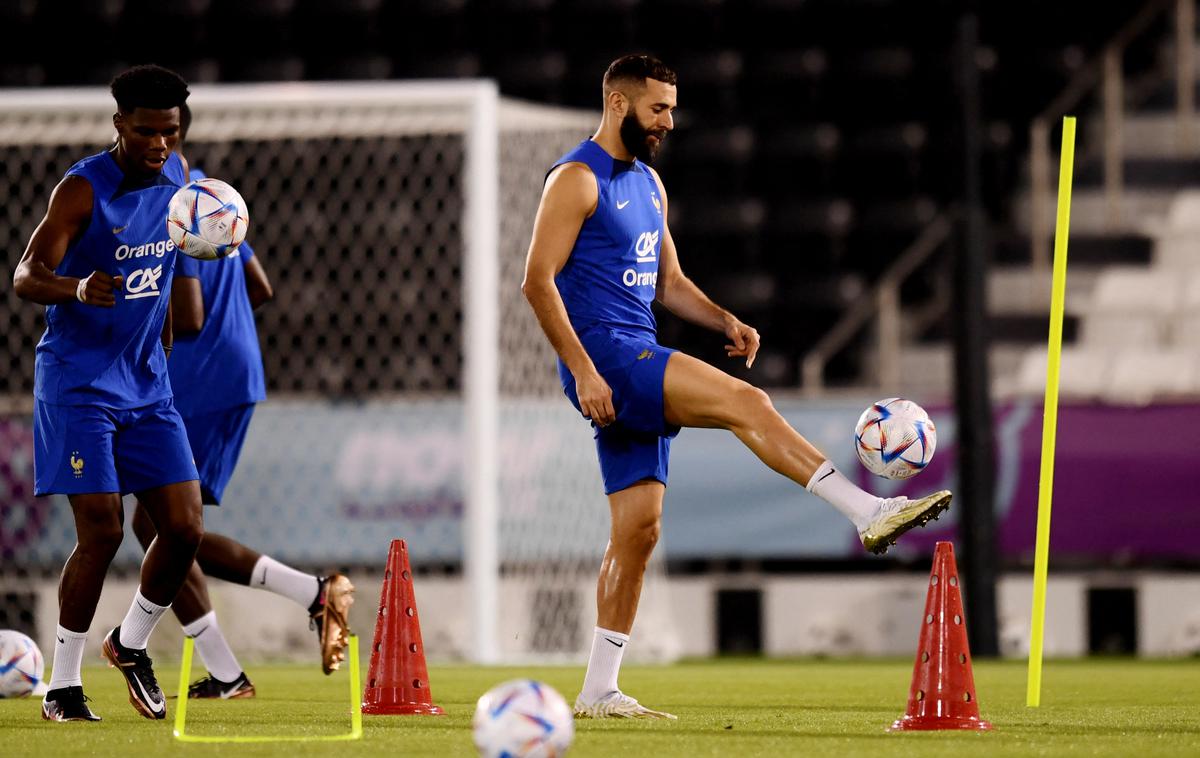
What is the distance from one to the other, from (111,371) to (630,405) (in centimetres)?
145

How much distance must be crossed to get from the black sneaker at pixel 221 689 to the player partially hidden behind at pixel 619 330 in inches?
60.1

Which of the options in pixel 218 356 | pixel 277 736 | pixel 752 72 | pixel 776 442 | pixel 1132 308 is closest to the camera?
pixel 277 736

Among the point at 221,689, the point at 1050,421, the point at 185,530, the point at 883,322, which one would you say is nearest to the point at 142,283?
the point at 185,530

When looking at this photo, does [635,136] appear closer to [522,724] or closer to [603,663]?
[603,663]

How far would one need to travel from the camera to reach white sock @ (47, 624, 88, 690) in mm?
5082

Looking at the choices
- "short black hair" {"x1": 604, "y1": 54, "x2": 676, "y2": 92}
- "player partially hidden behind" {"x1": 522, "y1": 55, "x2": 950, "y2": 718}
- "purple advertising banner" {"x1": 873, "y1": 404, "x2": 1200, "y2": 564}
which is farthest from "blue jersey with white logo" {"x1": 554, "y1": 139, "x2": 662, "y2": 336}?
"purple advertising banner" {"x1": 873, "y1": 404, "x2": 1200, "y2": 564}

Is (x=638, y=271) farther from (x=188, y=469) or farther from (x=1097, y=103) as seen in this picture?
(x=1097, y=103)

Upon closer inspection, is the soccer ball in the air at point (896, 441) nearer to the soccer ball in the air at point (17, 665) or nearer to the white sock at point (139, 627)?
the white sock at point (139, 627)

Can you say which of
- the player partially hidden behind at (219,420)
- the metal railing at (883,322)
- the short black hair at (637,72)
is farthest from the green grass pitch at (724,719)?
the metal railing at (883,322)

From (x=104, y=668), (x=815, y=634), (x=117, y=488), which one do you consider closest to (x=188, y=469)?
(x=117, y=488)

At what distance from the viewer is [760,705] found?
19.5 ft

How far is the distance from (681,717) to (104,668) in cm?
434

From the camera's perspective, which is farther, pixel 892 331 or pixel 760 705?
pixel 892 331

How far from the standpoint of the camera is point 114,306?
16.6 feet
